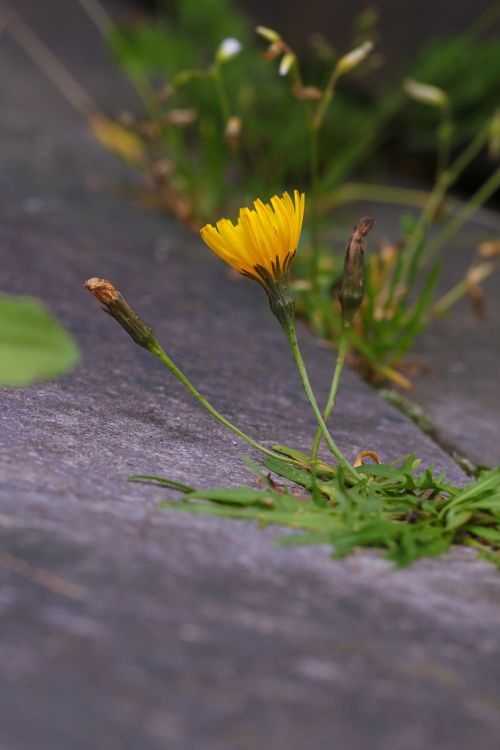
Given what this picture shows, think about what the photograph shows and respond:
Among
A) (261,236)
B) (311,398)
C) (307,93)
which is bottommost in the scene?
(311,398)

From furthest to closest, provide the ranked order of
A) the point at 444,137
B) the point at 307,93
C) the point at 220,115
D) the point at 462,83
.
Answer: the point at 462,83
the point at 220,115
the point at 444,137
the point at 307,93

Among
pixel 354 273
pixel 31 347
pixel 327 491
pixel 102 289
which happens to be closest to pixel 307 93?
pixel 354 273

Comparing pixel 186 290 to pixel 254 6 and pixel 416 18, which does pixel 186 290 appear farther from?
pixel 254 6

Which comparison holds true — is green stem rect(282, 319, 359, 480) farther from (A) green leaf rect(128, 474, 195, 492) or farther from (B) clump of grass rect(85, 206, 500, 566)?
(A) green leaf rect(128, 474, 195, 492)

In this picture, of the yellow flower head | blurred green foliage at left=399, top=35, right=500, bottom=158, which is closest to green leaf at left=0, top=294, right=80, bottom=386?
the yellow flower head

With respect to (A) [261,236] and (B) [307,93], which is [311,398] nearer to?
(A) [261,236]

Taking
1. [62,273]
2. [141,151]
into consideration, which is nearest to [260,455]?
[62,273]

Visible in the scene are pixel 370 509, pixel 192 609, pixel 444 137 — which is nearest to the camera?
pixel 192 609
